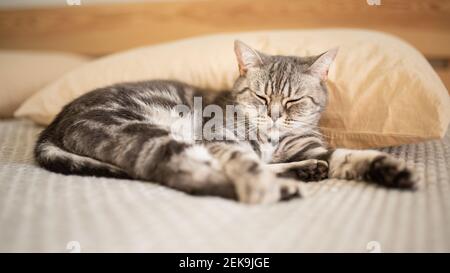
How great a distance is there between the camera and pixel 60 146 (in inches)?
47.5

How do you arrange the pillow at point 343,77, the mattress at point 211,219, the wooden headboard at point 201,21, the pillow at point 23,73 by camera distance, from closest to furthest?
1. the mattress at point 211,219
2. the pillow at point 343,77
3. the wooden headboard at point 201,21
4. the pillow at point 23,73

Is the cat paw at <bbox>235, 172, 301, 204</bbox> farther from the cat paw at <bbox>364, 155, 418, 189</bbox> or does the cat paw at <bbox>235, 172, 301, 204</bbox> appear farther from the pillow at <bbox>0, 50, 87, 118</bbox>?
the pillow at <bbox>0, 50, 87, 118</bbox>

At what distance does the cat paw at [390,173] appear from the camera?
96 cm

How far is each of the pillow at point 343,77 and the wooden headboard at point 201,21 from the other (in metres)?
0.30

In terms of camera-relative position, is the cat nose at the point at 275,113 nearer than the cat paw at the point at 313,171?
No

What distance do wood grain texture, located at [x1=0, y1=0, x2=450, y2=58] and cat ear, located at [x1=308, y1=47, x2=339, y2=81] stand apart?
1.99ft

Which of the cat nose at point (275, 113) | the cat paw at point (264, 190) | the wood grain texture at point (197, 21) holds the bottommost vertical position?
the cat paw at point (264, 190)

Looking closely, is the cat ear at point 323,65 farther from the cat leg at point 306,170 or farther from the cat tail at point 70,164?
the cat tail at point 70,164

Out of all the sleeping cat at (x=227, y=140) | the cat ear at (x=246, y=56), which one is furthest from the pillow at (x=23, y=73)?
the cat ear at (x=246, y=56)

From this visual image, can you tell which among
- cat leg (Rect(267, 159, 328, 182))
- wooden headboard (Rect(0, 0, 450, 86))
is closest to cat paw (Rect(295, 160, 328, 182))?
cat leg (Rect(267, 159, 328, 182))

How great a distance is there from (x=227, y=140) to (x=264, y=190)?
39 centimetres
